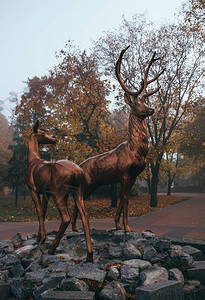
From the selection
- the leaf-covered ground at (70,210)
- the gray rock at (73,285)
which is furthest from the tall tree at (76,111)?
the gray rock at (73,285)

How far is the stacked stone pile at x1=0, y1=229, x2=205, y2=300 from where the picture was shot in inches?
148

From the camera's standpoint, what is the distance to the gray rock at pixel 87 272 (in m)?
4.12

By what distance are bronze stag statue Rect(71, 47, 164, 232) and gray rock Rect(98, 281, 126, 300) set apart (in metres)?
2.57

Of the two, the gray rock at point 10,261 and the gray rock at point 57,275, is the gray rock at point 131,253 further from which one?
the gray rock at point 10,261

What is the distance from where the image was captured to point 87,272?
4242mm

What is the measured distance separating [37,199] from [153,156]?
11448 mm

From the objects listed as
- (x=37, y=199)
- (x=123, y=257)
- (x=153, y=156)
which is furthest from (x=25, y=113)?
(x=123, y=257)

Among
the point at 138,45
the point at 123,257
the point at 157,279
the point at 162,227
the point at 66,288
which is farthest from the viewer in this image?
the point at 138,45

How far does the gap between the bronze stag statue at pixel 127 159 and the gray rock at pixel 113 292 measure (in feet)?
8.42

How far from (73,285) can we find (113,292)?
55cm

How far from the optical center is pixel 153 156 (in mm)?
16172

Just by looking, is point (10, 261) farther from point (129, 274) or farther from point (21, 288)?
point (129, 274)

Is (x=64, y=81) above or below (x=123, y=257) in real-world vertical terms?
above

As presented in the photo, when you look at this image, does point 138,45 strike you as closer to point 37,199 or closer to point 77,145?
point 77,145
